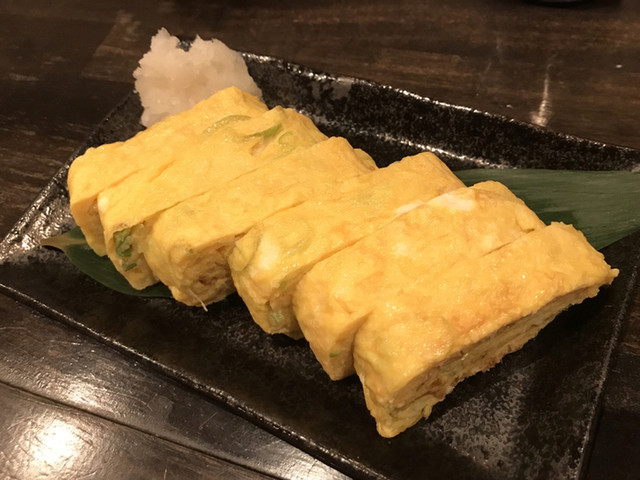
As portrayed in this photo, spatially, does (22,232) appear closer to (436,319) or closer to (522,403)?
(436,319)

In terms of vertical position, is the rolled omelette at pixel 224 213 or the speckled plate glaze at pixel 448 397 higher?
the rolled omelette at pixel 224 213

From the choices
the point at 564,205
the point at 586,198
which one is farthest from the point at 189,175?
the point at 586,198

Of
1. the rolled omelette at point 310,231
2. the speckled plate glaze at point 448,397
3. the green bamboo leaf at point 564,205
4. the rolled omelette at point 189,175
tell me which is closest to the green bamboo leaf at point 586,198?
the green bamboo leaf at point 564,205

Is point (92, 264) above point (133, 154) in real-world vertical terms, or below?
below

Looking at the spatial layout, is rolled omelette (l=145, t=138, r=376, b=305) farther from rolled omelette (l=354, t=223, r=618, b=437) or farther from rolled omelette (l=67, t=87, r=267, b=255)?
rolled omelette (l=354, t=223, r=618, b=437)

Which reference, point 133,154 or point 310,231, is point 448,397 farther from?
point 133,154

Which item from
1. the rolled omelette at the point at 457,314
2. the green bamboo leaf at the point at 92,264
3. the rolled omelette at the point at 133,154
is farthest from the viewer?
the green bamboo leaf at the point at 92,264

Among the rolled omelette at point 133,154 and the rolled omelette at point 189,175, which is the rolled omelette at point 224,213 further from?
the rolled omelette at point 133,154

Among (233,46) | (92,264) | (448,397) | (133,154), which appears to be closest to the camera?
(448,397)
